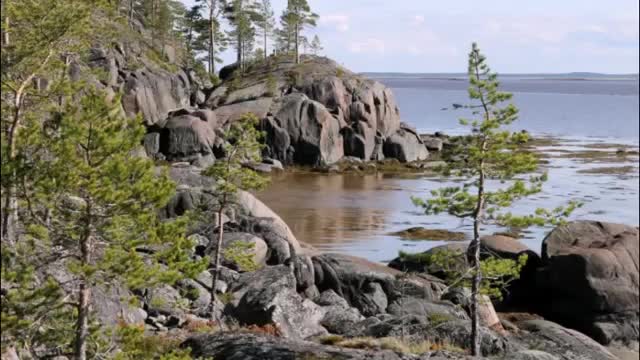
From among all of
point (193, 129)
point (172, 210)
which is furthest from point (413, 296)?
point (193, 129)

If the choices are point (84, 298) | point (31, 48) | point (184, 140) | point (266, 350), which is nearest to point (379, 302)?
point (266, 350)

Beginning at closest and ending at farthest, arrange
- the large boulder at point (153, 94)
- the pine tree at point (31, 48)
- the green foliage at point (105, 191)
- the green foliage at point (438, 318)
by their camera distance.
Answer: the green foliage at point (105, 191), the pine tree at point (31, 48), the green foliage at point (438, 318), the large boulder at point (153, 94)

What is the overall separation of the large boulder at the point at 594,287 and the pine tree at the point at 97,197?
23.4 m

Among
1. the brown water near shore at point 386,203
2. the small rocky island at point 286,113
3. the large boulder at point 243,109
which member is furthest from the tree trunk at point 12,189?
the large boulder at point 243,109

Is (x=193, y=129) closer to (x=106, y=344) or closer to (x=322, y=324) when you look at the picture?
(x=322, y=324)

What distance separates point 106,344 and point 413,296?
19507 millimetres

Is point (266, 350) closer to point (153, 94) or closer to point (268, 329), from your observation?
point (268, 329)

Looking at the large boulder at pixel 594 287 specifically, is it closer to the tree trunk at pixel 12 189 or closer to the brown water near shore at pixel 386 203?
the brown water near shore at pixel 386 203

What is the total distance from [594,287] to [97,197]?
2504 cm

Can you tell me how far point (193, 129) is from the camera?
66.8 meters

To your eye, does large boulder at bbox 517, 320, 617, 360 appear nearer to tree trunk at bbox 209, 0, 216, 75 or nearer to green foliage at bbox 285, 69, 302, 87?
green foliage at bbox 285, 69, 302, 87

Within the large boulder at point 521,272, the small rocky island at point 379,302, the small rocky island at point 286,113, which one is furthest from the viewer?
the small rocky island at point 286,113

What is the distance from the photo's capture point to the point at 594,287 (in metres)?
33.0

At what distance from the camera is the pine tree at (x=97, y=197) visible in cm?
1260
